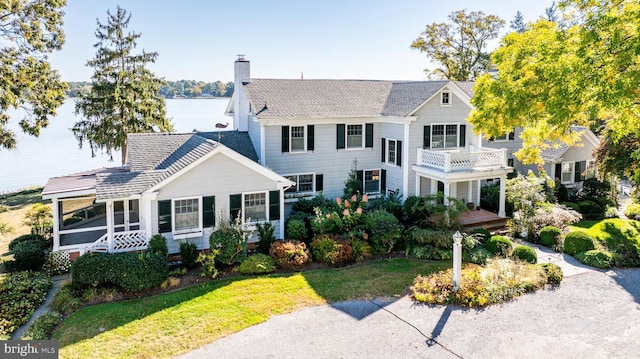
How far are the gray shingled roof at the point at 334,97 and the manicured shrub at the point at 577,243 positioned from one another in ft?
29.2

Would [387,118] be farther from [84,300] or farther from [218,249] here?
[84,300]

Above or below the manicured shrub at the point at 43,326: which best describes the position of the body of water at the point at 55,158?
above

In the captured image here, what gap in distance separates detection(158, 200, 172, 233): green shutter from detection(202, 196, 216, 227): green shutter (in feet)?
4.17

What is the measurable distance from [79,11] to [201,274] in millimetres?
19441

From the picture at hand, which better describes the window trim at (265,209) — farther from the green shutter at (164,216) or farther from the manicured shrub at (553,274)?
the manicured shrub at (553,274)

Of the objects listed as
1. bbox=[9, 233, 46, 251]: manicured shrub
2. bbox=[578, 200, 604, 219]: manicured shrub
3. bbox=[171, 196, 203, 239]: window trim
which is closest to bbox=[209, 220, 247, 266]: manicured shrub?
bbox=[171, 196, 203, 239]: window trim

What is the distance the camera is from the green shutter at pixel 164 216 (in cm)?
1599

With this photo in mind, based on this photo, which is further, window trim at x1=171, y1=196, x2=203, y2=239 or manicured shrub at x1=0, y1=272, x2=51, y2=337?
window trim at x1=171, y1=196, x2=203, y2=239

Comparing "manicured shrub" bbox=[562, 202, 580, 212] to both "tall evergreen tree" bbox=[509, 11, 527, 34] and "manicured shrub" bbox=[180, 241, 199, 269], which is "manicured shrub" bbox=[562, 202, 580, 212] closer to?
"manicured shrub" bbox=[180, 241, 199, 269]

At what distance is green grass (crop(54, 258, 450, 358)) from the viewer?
10844 millimetres

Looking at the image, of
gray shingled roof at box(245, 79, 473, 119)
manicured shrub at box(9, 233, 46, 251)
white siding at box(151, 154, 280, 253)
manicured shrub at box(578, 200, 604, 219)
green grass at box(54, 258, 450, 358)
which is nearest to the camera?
green grass at box(54, 258, 450, 358)

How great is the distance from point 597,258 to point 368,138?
37.7ft

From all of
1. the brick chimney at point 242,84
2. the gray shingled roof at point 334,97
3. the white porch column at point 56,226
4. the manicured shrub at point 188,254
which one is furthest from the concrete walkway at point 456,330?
the brick chimney at point 242,84

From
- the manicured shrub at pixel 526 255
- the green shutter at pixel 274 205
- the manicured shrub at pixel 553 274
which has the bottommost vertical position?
the manicured shrub at pixel 553 274
